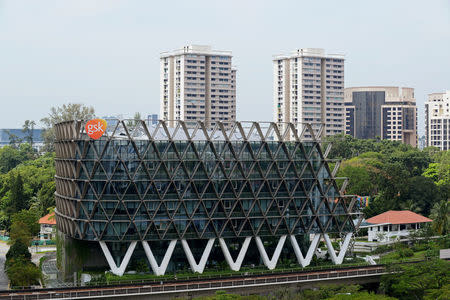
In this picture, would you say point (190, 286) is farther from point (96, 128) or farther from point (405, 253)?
point (405, 253)

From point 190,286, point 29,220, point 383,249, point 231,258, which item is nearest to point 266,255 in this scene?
point 231,258

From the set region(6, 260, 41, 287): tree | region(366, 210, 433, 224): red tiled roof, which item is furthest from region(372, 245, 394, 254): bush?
region(6, 260, 41, 287): tree

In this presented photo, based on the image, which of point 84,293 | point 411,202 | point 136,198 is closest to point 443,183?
point 411,202

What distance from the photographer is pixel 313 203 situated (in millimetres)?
117000

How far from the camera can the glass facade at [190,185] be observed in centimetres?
10594

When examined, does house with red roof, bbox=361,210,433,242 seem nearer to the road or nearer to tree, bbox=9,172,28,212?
the road

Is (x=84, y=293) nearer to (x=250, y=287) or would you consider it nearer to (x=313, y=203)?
(x=250, y=287)

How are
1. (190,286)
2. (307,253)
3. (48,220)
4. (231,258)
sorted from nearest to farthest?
(190,286)
(231,258)
(307,253)
(48,220)

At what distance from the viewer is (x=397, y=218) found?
14738 cm

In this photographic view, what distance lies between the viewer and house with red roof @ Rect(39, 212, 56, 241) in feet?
513

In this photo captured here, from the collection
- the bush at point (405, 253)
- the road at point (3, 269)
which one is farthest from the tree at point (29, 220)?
the bush at point (405, 253)

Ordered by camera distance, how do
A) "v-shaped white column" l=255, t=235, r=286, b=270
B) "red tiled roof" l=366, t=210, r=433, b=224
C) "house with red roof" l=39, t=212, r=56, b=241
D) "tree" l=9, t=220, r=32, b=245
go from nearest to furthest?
"v-shaped white column" l=255, t=235, r=286, b=270 < "tree" l=9, t=220, r=32, b=245 < "red tiled roof" l=366, t=210, r=433, b=224 < "house with red roof" l=39, t=212, r=56, b=241

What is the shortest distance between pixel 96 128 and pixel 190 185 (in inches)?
658

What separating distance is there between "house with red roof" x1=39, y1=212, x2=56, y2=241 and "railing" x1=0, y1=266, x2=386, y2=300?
63891mm
